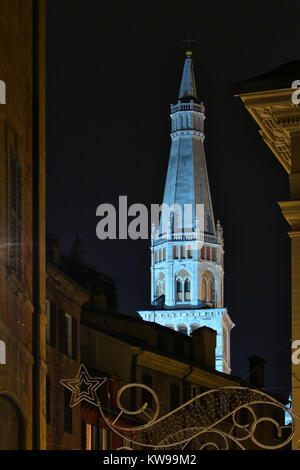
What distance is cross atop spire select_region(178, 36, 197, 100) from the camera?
54.0 feet

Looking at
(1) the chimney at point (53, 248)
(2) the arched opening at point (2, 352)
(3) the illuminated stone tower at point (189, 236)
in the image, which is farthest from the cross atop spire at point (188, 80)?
(2) the arched opening at point (2, 352)

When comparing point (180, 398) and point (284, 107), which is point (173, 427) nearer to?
point (180, 398)

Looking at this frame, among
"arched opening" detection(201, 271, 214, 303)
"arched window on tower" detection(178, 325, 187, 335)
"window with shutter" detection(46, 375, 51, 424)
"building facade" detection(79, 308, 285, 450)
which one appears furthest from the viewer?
"arched window on tower" detection(178, 325, 187, 335)

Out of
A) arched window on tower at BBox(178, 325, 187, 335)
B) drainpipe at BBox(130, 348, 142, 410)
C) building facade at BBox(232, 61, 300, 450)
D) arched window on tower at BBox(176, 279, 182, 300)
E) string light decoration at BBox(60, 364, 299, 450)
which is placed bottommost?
string light decoration at BBox(60, 364, 299, 450)

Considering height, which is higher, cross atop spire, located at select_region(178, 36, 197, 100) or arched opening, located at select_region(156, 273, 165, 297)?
cross atop spire, located at select_region(178, 36, 197, 100)

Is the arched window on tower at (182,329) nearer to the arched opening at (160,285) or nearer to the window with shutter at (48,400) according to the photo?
the arched opening at (160,285)

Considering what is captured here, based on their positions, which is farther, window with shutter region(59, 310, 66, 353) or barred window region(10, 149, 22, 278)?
window with shutter region(59, 310, 66, 353)

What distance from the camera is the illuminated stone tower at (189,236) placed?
55.4 ft

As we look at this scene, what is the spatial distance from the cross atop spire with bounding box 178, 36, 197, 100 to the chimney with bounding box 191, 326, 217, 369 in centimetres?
430

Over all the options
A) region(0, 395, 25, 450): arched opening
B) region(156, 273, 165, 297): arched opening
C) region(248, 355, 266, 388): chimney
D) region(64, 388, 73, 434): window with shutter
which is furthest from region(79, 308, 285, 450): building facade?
region(0, 395, 25, 450): arched opening

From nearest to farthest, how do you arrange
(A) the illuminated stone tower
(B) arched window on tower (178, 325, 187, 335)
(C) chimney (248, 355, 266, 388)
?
(C) chimney (248, 355, 266, 388), (A) the illuminated stone tower, (B) arched window on tower (178, 325, 187, 335)

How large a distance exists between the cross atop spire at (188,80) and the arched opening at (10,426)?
19.3 feet

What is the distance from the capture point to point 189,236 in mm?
19562

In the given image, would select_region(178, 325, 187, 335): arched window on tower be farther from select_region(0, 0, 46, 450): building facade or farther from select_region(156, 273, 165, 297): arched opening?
select_region(0, 0, 46, 450): building facade
